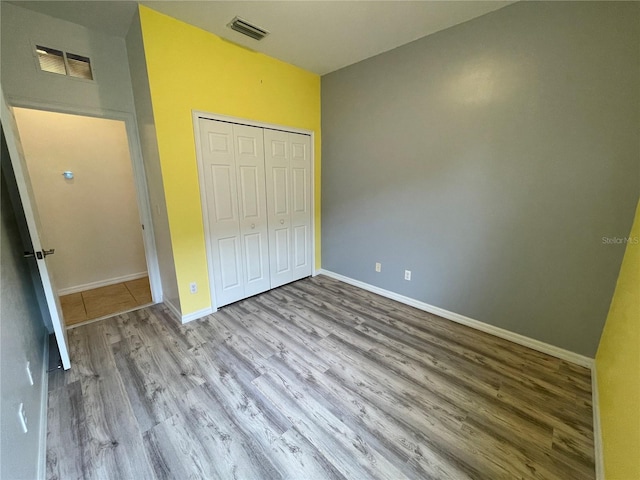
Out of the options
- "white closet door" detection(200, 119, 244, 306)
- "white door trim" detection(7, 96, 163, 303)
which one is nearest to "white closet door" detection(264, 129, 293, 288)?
"white closet door" detection(200, 119, 244, 306)

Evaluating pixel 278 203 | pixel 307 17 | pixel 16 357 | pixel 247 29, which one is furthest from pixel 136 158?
pixel 307 17

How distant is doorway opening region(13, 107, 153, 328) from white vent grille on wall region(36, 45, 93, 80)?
69 cm

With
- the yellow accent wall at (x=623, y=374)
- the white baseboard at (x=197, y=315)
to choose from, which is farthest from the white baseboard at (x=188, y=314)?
the yellow accent wall at (x=623, y=374)

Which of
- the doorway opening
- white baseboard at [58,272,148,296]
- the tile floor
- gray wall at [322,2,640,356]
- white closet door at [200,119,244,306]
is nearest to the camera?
gray wall at [322,2,640,356]

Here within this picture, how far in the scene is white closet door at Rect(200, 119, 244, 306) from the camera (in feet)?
8.27

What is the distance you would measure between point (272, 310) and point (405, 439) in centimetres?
177

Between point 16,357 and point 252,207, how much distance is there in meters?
2.07

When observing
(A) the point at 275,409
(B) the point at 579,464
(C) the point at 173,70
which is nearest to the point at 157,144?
(C) the point at 173,70

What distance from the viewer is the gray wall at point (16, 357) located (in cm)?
101

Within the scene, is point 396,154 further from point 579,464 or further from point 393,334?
point 579,464

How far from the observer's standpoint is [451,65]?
2.25 m

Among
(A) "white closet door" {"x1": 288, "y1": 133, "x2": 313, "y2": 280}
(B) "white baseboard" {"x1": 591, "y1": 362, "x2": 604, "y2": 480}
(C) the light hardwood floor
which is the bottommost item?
(C) the light hardwood floor

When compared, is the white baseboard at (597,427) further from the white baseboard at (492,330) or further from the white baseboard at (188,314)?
the white baseboard at (188,314)

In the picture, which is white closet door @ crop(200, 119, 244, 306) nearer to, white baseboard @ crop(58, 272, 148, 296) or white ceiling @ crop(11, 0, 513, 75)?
white ceiling @ crop(11, 0, 513, 75)
